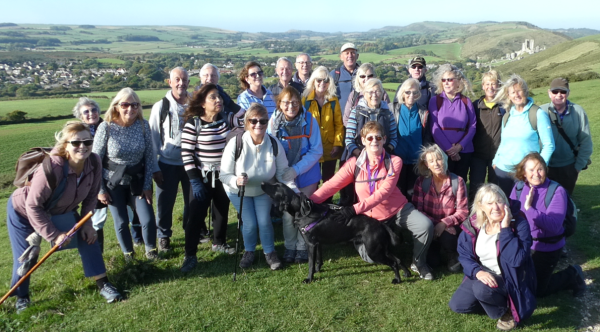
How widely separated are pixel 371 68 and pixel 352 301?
385cm

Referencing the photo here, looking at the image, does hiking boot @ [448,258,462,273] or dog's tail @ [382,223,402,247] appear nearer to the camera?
dog's tail @ [382,223,402,247]

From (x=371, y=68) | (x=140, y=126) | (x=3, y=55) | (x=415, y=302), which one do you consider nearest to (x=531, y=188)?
(x=415, y=302)

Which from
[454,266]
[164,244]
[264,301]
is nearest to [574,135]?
[454,266]

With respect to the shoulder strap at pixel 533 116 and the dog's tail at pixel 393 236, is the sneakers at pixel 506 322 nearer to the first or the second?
the dog's tail at pixel 393 236

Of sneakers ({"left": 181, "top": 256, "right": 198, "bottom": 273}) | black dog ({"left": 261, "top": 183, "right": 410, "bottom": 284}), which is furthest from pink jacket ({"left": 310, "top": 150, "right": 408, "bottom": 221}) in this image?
sneakers ({"left": 181, "top": 256, "right": 198, "bottom": 273})

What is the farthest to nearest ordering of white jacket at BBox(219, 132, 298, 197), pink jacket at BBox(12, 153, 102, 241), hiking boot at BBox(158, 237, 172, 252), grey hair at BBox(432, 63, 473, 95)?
hiking boot at BBox(158, 237, 172, 252) < grey hair at BBox(432, 63, 473, 95) < white jacket at BBox(219, 132, 298, 197) < pink jacket at BBox(12, 153, 102, 241)

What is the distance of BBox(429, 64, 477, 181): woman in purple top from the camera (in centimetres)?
681

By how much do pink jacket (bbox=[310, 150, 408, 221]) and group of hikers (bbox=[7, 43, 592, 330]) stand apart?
0.06 feet

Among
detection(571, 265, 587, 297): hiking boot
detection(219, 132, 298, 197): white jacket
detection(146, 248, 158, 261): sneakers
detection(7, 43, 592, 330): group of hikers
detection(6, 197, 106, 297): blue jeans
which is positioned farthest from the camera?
detection(146, 248, 158, 261): sneakers

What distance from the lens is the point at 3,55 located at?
151m

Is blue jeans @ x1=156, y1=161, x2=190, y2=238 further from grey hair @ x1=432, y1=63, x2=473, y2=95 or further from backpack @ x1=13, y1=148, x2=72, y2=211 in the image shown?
grey hair @ x1=432, y1=63, x2=473, y2=95

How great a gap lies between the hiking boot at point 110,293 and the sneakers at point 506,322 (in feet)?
15.1

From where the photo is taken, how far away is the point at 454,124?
6.83 m

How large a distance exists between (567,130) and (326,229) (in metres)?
4.35
